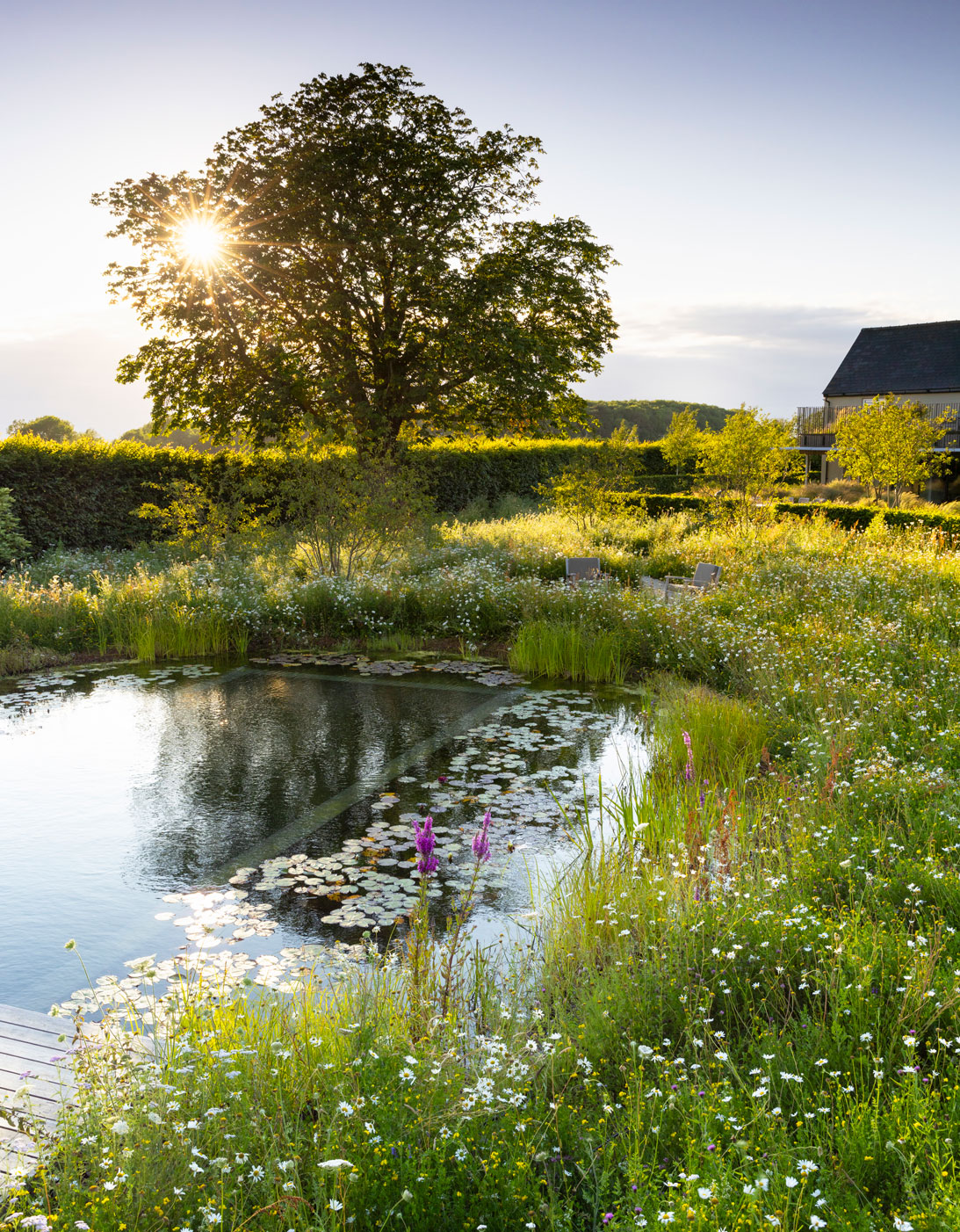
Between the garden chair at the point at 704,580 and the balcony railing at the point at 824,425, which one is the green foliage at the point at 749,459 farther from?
the balcony railing at the point at 824,425

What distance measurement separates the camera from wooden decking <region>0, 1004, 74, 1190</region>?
8.07 feet

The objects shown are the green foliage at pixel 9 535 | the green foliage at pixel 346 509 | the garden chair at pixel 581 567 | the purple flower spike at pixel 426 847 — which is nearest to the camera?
the purple flower spike at pixel 426 847

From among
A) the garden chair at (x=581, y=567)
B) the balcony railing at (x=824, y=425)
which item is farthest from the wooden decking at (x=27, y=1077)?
the balcony railing at (x=824, y=425)

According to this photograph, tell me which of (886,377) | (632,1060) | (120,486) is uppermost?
(886,377)

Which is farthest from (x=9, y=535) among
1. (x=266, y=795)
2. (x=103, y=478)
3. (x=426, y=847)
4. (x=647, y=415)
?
(x=647, y=415)

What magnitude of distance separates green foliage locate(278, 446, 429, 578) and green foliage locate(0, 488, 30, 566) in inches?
193

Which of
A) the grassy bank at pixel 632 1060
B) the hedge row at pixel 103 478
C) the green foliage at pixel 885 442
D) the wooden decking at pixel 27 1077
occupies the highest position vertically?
the green foliage at pixel 885 442

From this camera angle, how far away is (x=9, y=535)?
14609 mm

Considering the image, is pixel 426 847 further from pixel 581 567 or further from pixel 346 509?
pixel 346 509

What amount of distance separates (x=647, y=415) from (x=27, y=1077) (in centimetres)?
7149

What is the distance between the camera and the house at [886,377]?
37.7m

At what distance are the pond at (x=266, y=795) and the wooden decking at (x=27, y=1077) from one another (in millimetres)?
297

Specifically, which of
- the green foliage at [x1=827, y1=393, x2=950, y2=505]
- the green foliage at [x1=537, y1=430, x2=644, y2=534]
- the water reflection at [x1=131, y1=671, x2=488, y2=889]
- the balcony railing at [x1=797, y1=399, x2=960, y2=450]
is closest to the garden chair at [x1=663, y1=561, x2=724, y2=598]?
the water reflection at [x1=131, y1=671, x2=488, y2=889]

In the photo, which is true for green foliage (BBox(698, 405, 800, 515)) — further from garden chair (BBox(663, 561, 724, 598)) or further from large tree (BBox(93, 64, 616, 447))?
garden chair (BBox(663, 561, 724, 598))
